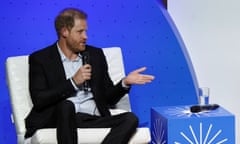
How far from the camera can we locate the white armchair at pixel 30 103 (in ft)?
8.97

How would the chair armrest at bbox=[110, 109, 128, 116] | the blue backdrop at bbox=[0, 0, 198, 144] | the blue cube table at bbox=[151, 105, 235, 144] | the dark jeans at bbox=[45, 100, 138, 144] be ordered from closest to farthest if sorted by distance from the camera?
the dark jeans at bbox=[45, 100, 138, 144] → the blue cube table at bbox=[151, 105, 235, 144] → the chair armrest at bbox=[110, 109, 128, 116] → the blue backdrop at bbox=[0, 0, 198, 144]

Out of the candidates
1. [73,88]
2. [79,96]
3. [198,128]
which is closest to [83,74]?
[73,88]

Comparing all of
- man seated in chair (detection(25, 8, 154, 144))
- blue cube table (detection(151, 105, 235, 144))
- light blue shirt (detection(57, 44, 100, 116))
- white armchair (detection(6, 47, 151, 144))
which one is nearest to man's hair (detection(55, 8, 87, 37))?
man seated in chair (detection(25, 8, 154, 144))

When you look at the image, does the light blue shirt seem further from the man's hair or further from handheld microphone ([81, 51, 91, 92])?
the man's hair

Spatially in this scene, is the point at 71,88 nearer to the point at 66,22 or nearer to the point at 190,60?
the point at 66,22

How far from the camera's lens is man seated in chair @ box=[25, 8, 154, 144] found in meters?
2.76

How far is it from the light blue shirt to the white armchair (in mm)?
174

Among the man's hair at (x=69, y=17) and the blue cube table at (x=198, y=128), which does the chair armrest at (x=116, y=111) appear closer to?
the blue cube table at (x=198, y=128)

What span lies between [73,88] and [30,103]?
45 centimetres

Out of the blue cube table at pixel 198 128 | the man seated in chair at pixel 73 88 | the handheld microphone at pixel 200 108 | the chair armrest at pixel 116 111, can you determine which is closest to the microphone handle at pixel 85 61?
the man seated in chair at pixel 73 88

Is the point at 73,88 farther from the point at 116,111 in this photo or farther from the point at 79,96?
the point at 116,111

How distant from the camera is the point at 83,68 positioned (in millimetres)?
2781

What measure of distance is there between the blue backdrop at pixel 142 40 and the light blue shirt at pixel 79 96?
25.3 inches

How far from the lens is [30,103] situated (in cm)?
317
